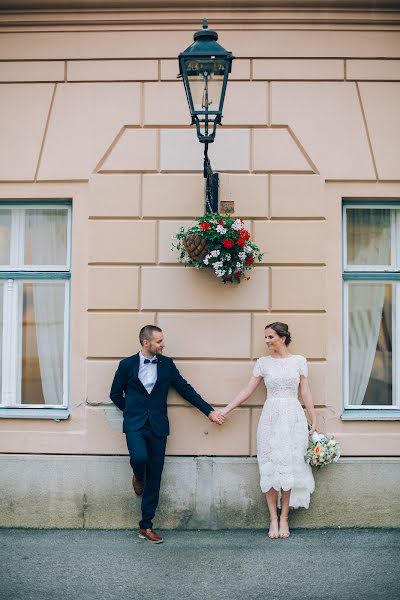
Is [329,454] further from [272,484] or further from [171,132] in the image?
[171,132]

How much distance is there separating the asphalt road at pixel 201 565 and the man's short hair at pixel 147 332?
170 cm

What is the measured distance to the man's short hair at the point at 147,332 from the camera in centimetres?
577

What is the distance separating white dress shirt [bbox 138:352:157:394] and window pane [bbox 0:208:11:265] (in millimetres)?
1756

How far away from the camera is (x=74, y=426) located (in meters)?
6.24

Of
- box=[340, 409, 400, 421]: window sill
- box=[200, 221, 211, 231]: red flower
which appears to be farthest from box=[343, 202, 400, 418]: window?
box=[200, 221, 211, 231]: red flower

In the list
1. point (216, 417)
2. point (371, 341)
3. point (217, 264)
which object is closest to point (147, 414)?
point (216, 417)

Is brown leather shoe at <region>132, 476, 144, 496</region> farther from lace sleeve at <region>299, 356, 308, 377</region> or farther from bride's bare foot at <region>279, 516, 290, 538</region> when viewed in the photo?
lace sleeve at <region>299, 356, 308, 377</region>

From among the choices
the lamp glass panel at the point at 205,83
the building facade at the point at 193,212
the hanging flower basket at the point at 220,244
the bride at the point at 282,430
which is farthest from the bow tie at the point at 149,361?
the lamp glass panel at the point at 205,83

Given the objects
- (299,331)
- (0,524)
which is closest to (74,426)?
(0,524)

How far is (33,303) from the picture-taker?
21.4 feet

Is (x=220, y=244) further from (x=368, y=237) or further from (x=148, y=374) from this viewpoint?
(x=368, y=237)

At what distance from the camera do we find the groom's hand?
19.5ft

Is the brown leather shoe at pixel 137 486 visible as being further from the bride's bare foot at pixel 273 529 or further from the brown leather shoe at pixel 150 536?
the bride's bare foot at pixel 273 529

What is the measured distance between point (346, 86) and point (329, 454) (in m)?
3.30
